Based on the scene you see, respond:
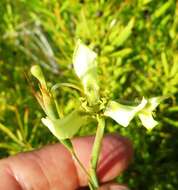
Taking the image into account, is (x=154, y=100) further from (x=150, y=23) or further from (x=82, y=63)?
(x=150, y=23)

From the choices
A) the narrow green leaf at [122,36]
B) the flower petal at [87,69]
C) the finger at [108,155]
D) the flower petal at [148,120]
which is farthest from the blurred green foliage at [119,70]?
the flower petal at [148,120]

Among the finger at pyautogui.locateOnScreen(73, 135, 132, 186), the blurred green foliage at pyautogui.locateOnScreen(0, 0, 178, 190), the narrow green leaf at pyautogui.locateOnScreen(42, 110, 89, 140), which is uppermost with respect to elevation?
the narrow green leaf at pyautogui.locateOnScreen(42, 110, 89, 140)

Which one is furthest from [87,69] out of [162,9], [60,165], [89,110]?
[162,9]

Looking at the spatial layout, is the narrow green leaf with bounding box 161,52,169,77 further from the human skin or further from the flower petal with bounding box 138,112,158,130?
the flower petal with bounding box 138,112,158,130

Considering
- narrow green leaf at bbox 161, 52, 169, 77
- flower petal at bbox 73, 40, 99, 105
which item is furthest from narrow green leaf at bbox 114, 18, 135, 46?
flower petal at bbox 73, 40, 99, 105

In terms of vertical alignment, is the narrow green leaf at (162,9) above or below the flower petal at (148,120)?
above

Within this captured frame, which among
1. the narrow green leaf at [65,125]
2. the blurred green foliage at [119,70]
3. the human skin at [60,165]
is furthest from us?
the blurred green foliage at [119,70]

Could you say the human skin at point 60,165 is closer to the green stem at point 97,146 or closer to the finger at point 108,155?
the finger at point 108,155
